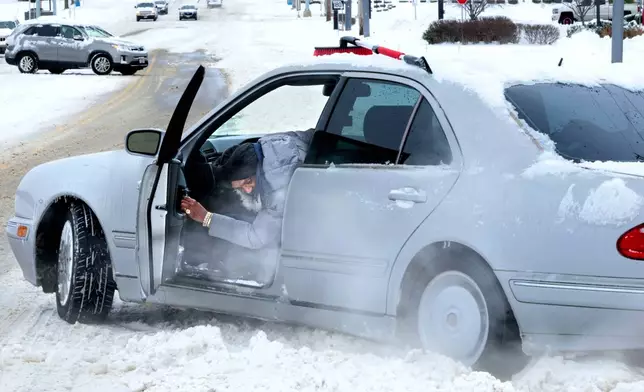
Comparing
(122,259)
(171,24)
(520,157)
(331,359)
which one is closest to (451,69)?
(520,157)

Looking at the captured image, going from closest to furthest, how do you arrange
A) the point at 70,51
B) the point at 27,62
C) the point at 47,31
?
the point at 70,51
the point at 27,62
the point at 47,31

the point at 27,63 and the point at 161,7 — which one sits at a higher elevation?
the point at 27,63

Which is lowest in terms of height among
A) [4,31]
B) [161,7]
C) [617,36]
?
[161,7]

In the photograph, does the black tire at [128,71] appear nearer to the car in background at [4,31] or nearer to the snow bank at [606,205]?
the car in background at [4,31]

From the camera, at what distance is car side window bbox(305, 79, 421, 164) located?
216 inches

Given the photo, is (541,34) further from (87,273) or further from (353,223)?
(353,223)

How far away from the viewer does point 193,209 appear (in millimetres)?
6062

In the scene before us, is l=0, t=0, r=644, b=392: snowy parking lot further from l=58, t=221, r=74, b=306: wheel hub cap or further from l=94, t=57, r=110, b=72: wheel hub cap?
l=94, t=57, r=110, b=72: wheel hub cap

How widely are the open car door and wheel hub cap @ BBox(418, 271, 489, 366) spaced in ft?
5.04

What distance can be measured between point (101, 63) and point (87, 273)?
31.1 meters

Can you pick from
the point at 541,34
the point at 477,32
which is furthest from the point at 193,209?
the point at 477,32

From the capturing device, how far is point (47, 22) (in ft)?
124

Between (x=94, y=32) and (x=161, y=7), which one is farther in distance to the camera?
(x=161, y=7)

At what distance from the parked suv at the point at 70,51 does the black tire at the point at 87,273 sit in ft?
101
